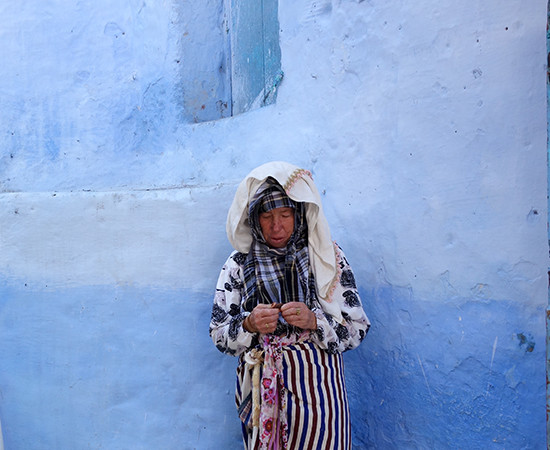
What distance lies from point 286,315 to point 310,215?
0.42m

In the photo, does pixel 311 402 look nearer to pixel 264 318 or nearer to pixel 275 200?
pixel 264 318

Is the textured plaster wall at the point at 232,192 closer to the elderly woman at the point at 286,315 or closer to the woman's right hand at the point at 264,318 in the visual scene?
the elderly woman at the point at 286,315

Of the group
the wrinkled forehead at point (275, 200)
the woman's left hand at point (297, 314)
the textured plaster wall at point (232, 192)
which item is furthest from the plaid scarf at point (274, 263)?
the textured plaster wall at point (232, 192)

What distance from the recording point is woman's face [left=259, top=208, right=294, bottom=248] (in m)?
2.22

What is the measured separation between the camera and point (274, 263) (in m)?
2.27

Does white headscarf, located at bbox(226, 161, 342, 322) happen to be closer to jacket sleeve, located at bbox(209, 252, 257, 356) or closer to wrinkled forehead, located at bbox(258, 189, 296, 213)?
wrinkled forehead, located at bbox(258, 189, 296, 213)

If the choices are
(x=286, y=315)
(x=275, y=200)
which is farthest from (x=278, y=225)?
(x=286, y=315)

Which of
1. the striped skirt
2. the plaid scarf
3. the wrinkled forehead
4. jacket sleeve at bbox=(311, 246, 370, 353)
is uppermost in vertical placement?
the wrinkled forehead

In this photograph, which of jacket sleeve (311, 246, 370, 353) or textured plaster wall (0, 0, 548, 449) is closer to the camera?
textured plaster wall (0, 0, 548, 449)

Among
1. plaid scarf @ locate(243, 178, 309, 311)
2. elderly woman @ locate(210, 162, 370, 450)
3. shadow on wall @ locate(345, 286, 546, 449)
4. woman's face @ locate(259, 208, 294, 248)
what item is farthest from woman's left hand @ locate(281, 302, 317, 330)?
shadow on wall @ locate(345, 286, 546, 449)

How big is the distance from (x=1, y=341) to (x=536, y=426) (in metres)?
2.66

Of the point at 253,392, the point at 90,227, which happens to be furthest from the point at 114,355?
the point at 253,392

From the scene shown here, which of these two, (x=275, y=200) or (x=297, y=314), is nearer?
(x=297, y=314)

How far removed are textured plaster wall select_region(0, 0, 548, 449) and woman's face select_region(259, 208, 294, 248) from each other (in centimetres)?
49
